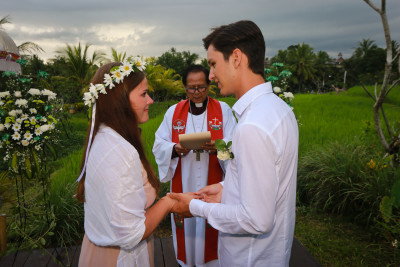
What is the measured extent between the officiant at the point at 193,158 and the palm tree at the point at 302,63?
5334cm

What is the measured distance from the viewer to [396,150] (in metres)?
4.27

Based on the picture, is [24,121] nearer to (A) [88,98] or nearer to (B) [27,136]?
(B) [27,136]

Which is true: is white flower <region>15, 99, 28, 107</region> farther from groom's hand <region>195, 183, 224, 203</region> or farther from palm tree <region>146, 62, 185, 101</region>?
palm tree <region>146, 62, 185, 101</region>

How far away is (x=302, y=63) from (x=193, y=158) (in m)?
55.4

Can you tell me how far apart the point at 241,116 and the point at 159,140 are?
224 centimetres

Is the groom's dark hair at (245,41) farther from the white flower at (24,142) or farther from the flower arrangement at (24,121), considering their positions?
the white flower at (24,142)

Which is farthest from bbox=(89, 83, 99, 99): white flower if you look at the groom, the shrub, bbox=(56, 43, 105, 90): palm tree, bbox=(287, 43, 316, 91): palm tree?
bbox=(287, 43, 316, 91): palm tree

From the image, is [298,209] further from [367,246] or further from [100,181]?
[100,181]

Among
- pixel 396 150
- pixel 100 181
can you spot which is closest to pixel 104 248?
pixel 100 181

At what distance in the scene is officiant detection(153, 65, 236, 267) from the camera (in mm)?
3268

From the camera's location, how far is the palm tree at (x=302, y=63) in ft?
176

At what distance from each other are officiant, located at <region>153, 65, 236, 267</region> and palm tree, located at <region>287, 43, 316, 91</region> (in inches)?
2100

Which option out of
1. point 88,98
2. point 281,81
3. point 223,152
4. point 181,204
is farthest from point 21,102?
point 281,81

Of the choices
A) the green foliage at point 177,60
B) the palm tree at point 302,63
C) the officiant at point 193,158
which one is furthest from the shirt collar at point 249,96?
the palm tree at point 302,63
